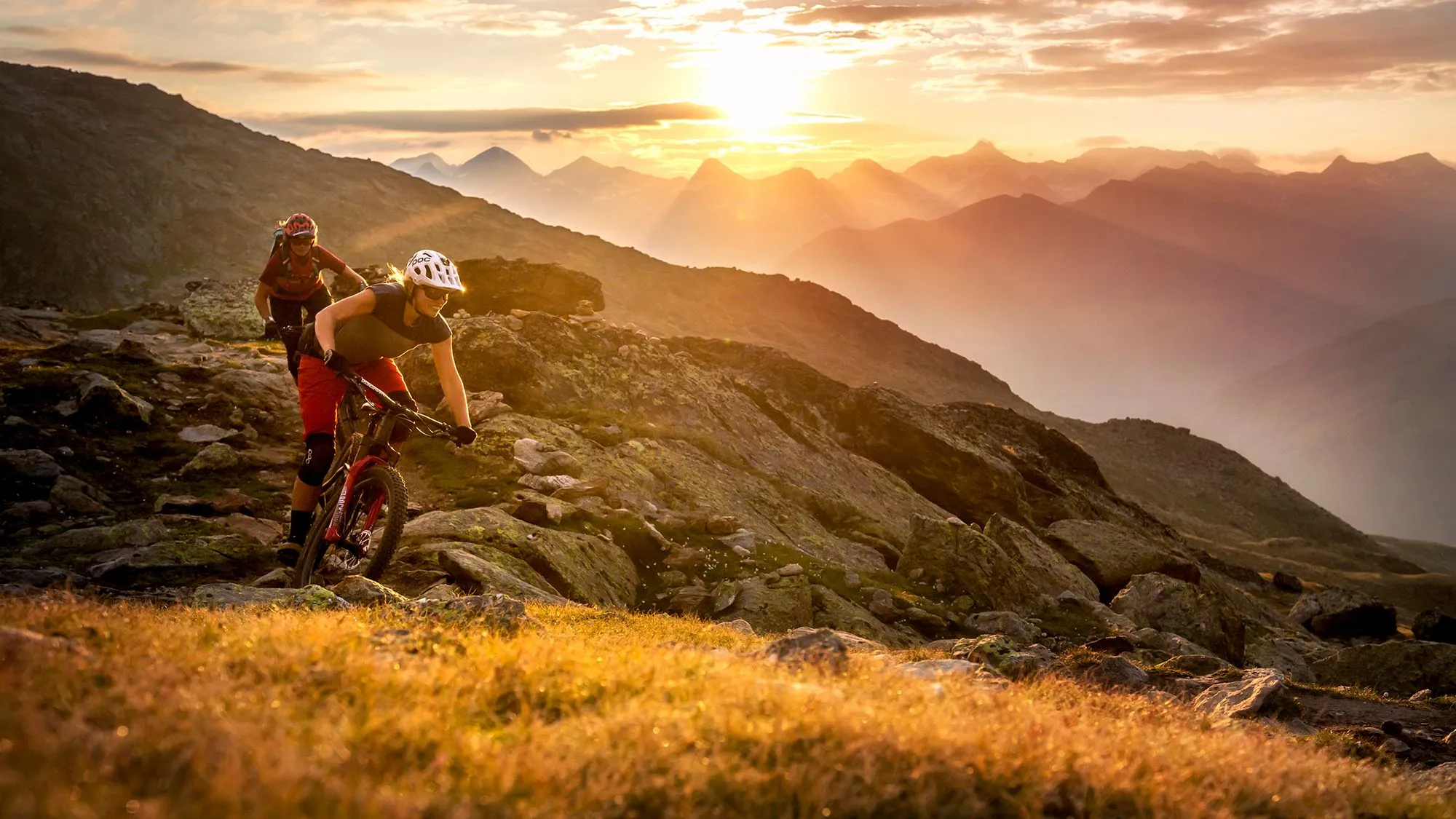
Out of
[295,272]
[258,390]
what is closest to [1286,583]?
[258,390]

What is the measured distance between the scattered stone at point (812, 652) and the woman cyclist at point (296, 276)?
858cm

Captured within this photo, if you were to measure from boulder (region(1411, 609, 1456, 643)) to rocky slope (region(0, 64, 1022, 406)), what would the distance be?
10191 cm

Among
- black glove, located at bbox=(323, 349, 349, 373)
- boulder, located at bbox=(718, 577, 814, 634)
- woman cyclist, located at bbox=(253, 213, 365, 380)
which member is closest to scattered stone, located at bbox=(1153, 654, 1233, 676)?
boulder, located at bbox=(718, 577, 814, 634)

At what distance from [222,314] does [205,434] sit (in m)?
18.1

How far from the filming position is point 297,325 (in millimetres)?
15109

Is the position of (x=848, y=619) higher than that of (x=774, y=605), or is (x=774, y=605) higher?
(x=774, y=605)

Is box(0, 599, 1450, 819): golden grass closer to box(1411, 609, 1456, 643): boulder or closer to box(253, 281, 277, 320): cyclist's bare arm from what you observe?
box(253, 281, 277, 320): cyclist's bare arm

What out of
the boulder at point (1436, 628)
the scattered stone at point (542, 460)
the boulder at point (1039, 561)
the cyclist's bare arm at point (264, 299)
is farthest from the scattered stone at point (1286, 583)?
the cyclist's bare arm at point (264, 299)

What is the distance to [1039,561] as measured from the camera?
31.1m

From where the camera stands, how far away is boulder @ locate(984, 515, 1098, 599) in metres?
29.8

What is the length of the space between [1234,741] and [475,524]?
1285 cm

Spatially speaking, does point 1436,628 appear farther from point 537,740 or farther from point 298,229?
point 537,740

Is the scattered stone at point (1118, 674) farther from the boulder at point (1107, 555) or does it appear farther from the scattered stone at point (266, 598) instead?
the boulder at point (1107, 555)

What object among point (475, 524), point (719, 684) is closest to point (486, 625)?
point (719, 684)
